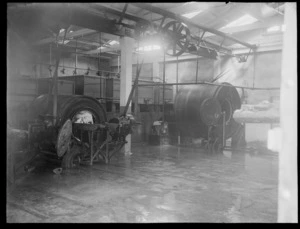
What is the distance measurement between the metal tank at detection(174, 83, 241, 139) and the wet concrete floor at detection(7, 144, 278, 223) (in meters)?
2.98

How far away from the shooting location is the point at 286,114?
2236mm

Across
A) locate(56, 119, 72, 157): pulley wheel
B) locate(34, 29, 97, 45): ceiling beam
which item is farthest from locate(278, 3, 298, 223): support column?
locate(34, 29, 97, 45): ceiling beam

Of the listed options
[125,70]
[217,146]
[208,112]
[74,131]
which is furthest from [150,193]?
[208,112]

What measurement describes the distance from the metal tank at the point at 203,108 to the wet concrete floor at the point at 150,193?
2.98 m

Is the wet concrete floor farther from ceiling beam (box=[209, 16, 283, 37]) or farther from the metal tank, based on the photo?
ceiling beam (box=[209, 16, 283, 37])

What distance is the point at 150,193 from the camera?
5773mm

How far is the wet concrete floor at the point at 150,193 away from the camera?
182 inches

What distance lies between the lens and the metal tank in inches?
464

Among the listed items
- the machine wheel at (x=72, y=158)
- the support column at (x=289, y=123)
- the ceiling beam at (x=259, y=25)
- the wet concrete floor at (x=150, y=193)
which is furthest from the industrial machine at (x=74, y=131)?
the ceiling beam at (x=259, y=25)

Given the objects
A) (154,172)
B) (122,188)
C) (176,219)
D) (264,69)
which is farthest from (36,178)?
(264,69)

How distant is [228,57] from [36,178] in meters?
11.7

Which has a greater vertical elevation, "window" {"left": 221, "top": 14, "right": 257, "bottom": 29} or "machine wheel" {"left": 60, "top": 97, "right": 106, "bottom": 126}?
"window" {"left": 221, "top": 14, "right": 257, "bottom": 29}

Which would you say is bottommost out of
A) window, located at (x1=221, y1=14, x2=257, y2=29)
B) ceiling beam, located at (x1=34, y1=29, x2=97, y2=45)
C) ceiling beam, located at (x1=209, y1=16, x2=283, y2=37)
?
ceiling beam, located at (x1=34, y1=29, x2=97, y2=45)

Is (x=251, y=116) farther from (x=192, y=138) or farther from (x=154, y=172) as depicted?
(x=192, y=138)
